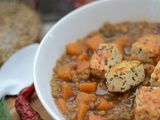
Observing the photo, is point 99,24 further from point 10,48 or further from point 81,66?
point 10,48

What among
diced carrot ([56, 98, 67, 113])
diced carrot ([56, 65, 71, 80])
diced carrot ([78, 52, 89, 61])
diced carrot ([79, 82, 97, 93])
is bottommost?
diced carrot ([56, 98, 67, 113])

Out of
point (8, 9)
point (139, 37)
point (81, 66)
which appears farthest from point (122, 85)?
point (8, 9)

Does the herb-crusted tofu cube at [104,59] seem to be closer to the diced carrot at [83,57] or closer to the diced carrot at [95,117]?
the diced carrot at [83,57]

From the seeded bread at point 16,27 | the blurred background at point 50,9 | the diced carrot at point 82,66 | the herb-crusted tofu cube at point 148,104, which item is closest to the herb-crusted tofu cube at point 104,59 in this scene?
the diced carrot at point 82,66

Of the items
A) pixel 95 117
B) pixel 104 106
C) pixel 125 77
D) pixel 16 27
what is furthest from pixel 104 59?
pixel 16 27

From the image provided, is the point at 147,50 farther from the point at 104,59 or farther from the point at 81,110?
the point at 81,110

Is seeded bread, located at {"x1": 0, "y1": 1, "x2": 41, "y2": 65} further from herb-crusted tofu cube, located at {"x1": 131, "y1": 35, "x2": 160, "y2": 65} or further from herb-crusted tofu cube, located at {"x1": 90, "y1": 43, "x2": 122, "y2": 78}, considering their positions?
herb-crusted tofu cube, located at {"x1": 131, "y1": 35, "x2": 160, "y2": 65}

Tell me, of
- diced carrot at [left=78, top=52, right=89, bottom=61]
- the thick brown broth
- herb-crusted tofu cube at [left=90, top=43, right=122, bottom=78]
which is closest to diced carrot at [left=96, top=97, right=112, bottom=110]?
the thick brown broth
